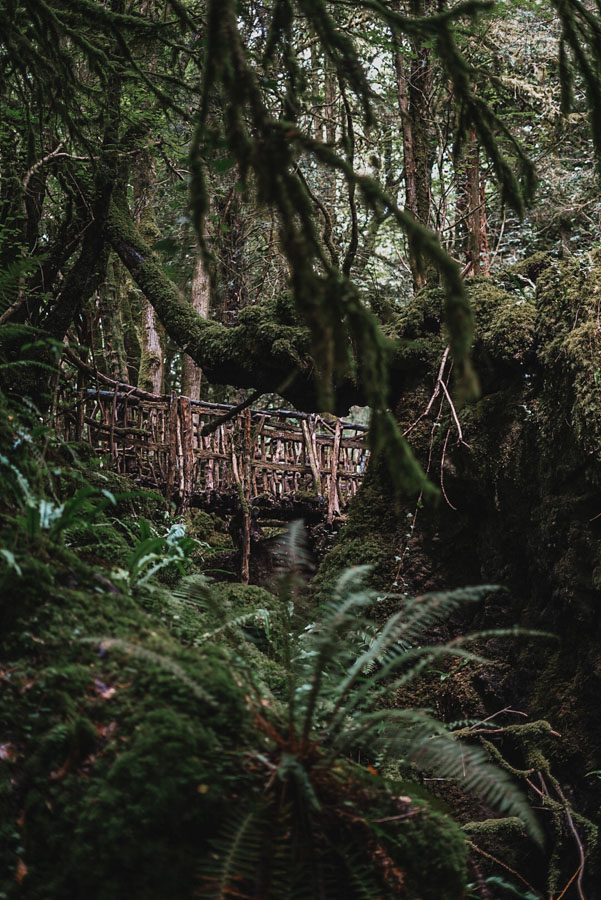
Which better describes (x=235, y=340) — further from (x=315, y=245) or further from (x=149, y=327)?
(x=149, y=327)

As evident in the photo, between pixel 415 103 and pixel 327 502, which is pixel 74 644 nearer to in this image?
pixel 415 103

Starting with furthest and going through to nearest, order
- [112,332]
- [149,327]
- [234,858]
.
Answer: [149,327], [112,332], [234,858]

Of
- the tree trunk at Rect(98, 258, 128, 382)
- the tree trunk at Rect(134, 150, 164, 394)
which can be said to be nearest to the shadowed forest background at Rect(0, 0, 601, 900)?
the tree trunk at Rect(98, 258, 128, 382)

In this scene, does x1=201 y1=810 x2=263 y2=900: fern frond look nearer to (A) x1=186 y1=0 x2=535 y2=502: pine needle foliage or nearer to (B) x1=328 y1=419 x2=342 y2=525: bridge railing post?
(A) x1=186 y1=0 x2=535 y2=502: pine needle foliage

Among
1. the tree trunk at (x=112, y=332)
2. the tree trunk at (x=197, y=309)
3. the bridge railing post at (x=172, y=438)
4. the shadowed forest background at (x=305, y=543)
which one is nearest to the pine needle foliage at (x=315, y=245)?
the shadowed forest background at (x=305, y=543)

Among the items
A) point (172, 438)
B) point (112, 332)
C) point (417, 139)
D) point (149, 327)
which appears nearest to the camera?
point (417, 139)

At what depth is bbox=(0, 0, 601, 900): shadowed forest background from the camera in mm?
1820

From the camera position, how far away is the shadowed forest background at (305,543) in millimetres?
1820

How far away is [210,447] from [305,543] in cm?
595

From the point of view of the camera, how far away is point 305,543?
4.50 metres

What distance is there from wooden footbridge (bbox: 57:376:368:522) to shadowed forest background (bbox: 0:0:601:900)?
0.11 metres

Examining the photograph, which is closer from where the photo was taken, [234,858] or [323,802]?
[234,858]

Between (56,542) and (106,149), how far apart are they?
13.8ft

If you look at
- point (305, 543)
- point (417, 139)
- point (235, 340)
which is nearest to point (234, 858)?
point (305, 543)
